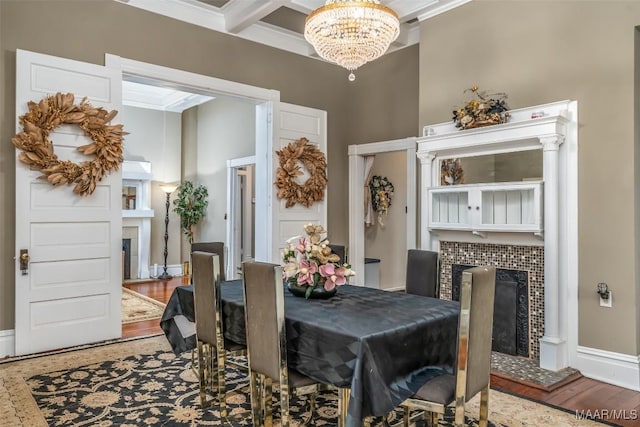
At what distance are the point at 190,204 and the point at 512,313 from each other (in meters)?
6.33

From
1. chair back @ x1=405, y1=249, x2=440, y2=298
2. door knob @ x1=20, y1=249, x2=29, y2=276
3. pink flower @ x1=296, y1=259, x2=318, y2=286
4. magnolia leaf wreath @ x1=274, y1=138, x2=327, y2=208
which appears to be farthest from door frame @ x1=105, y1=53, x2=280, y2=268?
pink flower @ x1=296, y1=259, x2=318, y2=286

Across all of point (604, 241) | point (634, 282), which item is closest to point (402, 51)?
point (604, 241)

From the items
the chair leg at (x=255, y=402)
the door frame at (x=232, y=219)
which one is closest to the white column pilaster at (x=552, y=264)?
the chair leg at (x=255, y=402)

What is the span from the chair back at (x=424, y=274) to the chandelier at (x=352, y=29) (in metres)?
1.54

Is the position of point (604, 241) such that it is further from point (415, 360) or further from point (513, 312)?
point (415, 360)

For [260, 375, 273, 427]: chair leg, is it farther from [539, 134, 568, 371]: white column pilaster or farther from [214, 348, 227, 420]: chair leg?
[539, 134, 568, 371]: white column pilaster

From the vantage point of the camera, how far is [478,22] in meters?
4.24

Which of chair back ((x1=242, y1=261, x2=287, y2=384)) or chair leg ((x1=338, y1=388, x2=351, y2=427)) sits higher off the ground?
chair back ((x1=242, y1=261, x2=287, y2=384))

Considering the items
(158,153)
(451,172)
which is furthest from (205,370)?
(158,153)

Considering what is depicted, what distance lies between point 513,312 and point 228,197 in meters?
5.50

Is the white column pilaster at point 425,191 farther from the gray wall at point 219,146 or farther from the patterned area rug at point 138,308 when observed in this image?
the gray wall at point 219,146

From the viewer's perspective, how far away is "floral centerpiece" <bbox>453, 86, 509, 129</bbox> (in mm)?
3896

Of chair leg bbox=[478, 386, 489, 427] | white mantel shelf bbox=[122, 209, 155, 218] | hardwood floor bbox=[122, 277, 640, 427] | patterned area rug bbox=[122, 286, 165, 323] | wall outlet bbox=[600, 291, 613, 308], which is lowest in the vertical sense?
hardwood floor bbox=[122, 277, 640, 427]

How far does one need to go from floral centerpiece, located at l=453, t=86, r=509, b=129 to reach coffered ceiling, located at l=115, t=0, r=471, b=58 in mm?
1031
